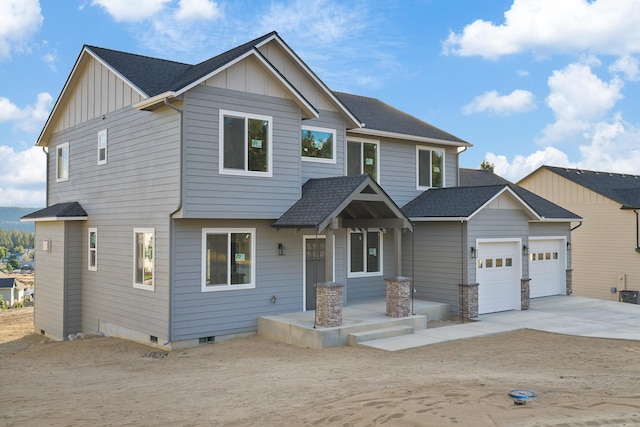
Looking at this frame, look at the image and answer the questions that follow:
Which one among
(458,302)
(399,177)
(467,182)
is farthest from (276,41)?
(467,182)

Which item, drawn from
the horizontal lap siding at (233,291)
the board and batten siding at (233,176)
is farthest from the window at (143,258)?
the board and batten siding at (233,176)

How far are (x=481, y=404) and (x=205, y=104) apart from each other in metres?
9.04

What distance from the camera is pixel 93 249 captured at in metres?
16.6

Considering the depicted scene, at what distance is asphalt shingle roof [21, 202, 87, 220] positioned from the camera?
16.7 meters

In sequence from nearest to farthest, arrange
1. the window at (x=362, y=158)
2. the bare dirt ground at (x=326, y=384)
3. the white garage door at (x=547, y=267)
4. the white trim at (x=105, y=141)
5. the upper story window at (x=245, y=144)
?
the bare dirt ground at (x=326, y=384)
the upper story window at (x=245, y=144)
the white trim at (x=105, y=141)
the window at (x=362, y=158)
the white garage door at (x=547, y=267)

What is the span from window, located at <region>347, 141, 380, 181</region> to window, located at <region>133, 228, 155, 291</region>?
684 centimetres

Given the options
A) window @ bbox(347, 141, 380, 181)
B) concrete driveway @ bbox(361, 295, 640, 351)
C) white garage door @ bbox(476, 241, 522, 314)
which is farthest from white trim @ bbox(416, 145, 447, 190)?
concrete driveway @ bbox(361, 295, 640, 351)

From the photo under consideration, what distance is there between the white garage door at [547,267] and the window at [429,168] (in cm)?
415

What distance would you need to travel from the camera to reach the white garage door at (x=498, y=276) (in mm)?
16625

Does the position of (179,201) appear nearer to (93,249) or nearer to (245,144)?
(245,144)

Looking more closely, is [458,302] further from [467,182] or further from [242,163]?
[467,182]

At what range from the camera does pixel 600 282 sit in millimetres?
24562

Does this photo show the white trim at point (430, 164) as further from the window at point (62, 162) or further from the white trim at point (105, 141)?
the window at point (62, 162)

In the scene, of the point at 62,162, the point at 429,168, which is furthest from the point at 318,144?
the point at 62,162
